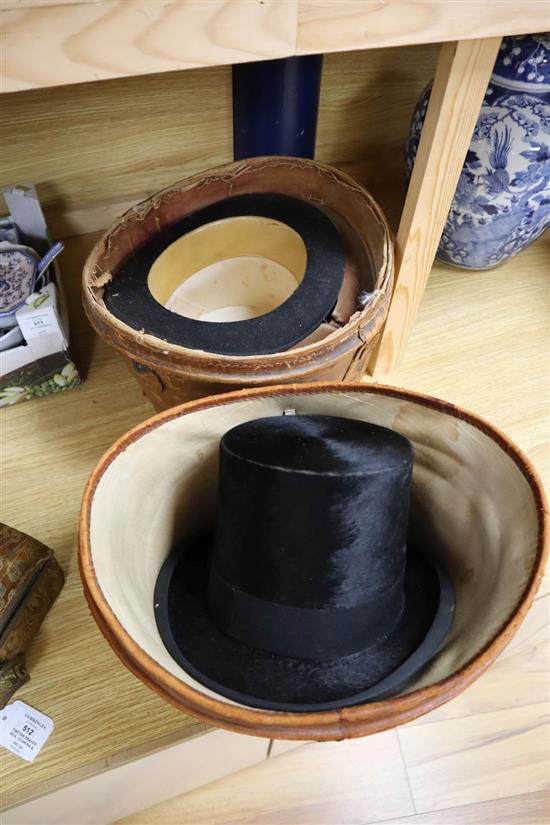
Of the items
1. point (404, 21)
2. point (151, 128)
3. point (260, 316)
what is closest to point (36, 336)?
point (260, 316)

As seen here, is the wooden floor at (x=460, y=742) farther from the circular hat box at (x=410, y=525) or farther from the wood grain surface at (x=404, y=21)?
the wood grain surface at (x=404, y=21)

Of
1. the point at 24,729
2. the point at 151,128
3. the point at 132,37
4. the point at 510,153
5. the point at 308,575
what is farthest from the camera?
the point at 151,128

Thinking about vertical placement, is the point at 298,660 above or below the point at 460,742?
above

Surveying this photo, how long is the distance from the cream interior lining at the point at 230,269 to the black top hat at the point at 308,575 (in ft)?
1.10

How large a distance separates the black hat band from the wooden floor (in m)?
0.38

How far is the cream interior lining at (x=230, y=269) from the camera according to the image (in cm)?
83

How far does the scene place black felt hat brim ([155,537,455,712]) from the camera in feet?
1.72

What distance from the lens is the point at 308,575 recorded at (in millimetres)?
529

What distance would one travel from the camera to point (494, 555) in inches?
22.4

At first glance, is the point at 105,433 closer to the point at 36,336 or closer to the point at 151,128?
the point at 36,336

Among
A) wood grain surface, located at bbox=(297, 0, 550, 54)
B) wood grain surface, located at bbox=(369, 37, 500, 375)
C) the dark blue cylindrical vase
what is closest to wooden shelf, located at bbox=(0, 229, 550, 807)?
wood grain surface, located at bbox=(369, 37, 500, 375)

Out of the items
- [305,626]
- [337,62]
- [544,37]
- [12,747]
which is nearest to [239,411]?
[305,626]

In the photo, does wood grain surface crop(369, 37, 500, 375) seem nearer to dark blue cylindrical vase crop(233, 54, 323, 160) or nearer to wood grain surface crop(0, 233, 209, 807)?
dark blue cylindrical vase crop(233, 54, 323, 160)

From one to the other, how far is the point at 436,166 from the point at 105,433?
0.52 metres
